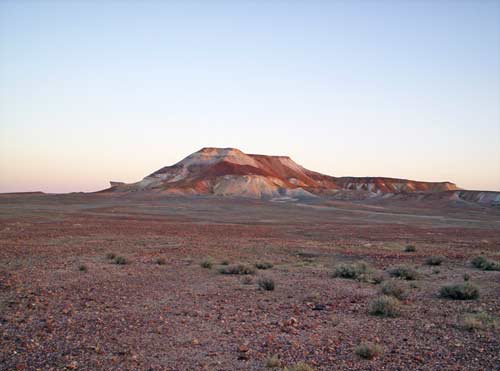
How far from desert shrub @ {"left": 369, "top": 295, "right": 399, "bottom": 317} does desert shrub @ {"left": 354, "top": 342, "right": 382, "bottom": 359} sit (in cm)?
297

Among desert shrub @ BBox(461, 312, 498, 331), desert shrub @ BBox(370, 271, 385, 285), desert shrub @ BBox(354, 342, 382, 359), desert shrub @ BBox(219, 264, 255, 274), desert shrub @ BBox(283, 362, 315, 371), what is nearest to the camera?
desert shrub @ BBox(283, 362, 315, 371)

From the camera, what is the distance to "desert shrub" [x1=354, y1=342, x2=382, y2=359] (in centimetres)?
812

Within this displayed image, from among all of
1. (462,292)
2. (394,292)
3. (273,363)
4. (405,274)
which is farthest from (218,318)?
(405,274)

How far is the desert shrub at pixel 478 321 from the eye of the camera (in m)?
9.95

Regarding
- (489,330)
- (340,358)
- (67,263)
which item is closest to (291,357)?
(340,358)

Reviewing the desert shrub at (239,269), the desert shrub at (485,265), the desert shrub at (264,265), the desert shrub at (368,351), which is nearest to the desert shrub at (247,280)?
the desert shrub at (239,269)

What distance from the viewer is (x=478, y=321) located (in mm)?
10273

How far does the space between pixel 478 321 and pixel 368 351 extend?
3.48 metres

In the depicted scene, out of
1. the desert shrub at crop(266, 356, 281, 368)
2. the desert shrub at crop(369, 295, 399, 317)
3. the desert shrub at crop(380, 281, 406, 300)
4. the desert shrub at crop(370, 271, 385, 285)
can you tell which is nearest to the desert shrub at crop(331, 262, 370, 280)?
the desert shrub at crop(370, 271, 385, 285)

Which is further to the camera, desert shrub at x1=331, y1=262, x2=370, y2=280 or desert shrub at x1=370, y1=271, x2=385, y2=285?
desert shrub at x1=331, y1=262, x2=370, y2=280

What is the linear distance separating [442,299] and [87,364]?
9.35 meters

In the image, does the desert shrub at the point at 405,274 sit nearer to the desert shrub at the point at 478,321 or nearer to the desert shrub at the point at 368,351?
the desert shrub at the point at 478,321

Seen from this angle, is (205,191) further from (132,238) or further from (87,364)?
(87,364)

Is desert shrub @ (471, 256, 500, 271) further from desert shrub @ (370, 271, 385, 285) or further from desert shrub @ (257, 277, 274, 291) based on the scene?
Answer: desert shrub @ (257, 277, 274, 291)
